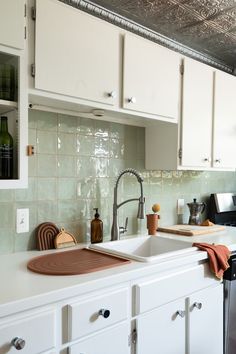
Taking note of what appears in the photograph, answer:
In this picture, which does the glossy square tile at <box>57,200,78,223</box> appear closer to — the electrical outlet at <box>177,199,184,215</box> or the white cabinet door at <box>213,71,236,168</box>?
the electrical outlet at <box>177,199,184,215</box>

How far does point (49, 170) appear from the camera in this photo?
5.99ft

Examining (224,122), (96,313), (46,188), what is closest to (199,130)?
(224,122)

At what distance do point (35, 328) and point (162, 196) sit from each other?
159 centimetres

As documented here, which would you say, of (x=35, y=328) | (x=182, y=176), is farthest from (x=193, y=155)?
(x=35, y=328)

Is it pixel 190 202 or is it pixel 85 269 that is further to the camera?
pixel 190 202

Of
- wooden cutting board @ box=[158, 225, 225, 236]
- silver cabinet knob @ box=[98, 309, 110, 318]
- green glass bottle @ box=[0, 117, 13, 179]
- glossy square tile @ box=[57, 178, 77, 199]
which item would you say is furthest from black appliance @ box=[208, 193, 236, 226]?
green glass bottle @ box=[0, 117, 13, 179]

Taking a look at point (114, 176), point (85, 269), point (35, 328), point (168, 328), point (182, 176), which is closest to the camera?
point (35, 328)

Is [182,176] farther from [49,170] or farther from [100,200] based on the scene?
[49,170]

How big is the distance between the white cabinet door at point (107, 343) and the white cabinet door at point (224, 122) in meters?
1.51

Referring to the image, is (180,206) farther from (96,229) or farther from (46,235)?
(46,235)

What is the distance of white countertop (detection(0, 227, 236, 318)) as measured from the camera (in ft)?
3.43

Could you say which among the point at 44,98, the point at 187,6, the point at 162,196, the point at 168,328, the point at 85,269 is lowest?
the point at 168,328

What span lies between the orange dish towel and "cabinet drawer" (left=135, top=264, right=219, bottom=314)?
4 cm

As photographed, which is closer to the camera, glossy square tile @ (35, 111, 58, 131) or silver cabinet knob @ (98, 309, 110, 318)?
silver cabinet knob @ (98, 309, 110, 318)
